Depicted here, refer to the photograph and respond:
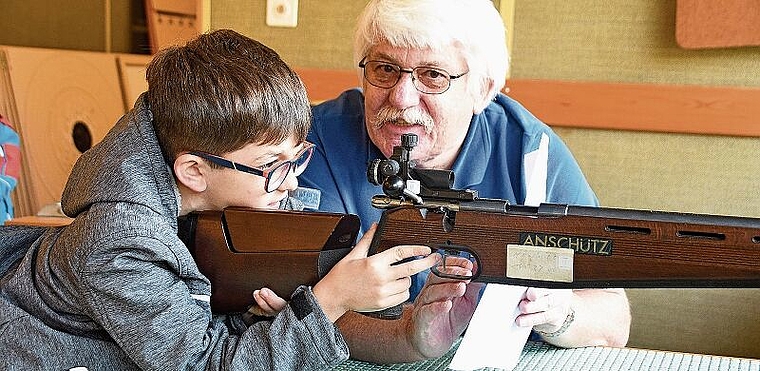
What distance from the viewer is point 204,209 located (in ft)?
4.20

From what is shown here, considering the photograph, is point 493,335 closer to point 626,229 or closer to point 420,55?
point 626,229

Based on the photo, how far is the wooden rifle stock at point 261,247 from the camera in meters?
1.20

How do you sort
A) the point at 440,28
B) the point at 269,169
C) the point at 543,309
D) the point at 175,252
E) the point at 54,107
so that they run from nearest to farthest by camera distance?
the point at 175,252 < the point at 269,169 < the point at 543,309 < the point at 440,28 < the point at 54,107

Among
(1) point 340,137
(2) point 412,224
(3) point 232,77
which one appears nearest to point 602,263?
(2) point 412,224

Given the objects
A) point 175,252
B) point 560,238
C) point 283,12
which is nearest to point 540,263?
point 560,238

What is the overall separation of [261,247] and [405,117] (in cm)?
49

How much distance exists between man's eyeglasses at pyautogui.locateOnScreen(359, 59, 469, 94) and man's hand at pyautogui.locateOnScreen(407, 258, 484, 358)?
39 cm

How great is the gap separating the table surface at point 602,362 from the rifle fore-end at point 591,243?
23cm

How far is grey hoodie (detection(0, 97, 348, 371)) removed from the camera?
3.65ft

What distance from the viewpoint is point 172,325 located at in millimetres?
1122

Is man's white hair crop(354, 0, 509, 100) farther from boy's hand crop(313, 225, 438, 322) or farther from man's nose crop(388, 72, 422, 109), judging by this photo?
boy's hand crop(313, 225, 438, 322)

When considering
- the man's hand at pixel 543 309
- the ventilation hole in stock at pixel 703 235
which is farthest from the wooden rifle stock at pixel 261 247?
the ventilation hole in stock at pixel 703 235

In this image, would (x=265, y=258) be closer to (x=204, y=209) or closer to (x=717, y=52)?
(x=204, y=209)

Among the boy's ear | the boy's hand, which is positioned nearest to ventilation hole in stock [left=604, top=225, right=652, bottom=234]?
the boy's hand
